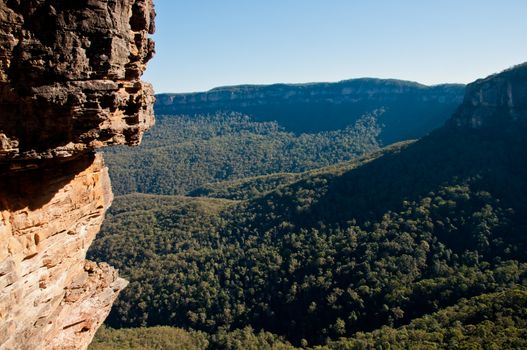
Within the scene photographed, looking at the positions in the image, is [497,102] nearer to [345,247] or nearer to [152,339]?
[345,247]

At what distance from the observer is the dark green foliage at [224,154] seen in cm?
13525

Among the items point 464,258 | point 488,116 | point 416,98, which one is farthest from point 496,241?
point 416,98

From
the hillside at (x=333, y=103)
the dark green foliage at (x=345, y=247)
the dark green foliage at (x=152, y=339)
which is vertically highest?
the hillside at (x=333, y=103)

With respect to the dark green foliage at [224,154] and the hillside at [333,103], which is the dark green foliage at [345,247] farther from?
the hillside at [333,103]

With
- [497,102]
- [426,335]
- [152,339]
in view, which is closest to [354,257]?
[426,335]

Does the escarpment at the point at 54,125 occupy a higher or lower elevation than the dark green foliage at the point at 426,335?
higher

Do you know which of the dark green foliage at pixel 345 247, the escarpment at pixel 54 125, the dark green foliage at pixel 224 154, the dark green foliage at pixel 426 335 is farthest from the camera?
the dark green foliage at pixel 224 154

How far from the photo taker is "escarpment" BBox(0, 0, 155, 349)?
670 centimetres

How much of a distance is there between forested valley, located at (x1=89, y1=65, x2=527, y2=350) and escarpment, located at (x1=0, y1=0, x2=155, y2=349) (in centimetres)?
2811

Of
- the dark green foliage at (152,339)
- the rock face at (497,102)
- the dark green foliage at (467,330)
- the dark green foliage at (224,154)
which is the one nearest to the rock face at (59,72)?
the dark green foliage at (467,330)

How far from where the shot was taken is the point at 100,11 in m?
7.05

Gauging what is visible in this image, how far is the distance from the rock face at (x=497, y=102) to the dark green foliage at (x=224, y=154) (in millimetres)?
64748

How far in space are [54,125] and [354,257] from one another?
154 ft

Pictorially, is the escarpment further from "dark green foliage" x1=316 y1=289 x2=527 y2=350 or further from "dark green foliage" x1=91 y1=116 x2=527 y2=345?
"dark green foliage" x1=91 y1=116 x2=527 y2=345
